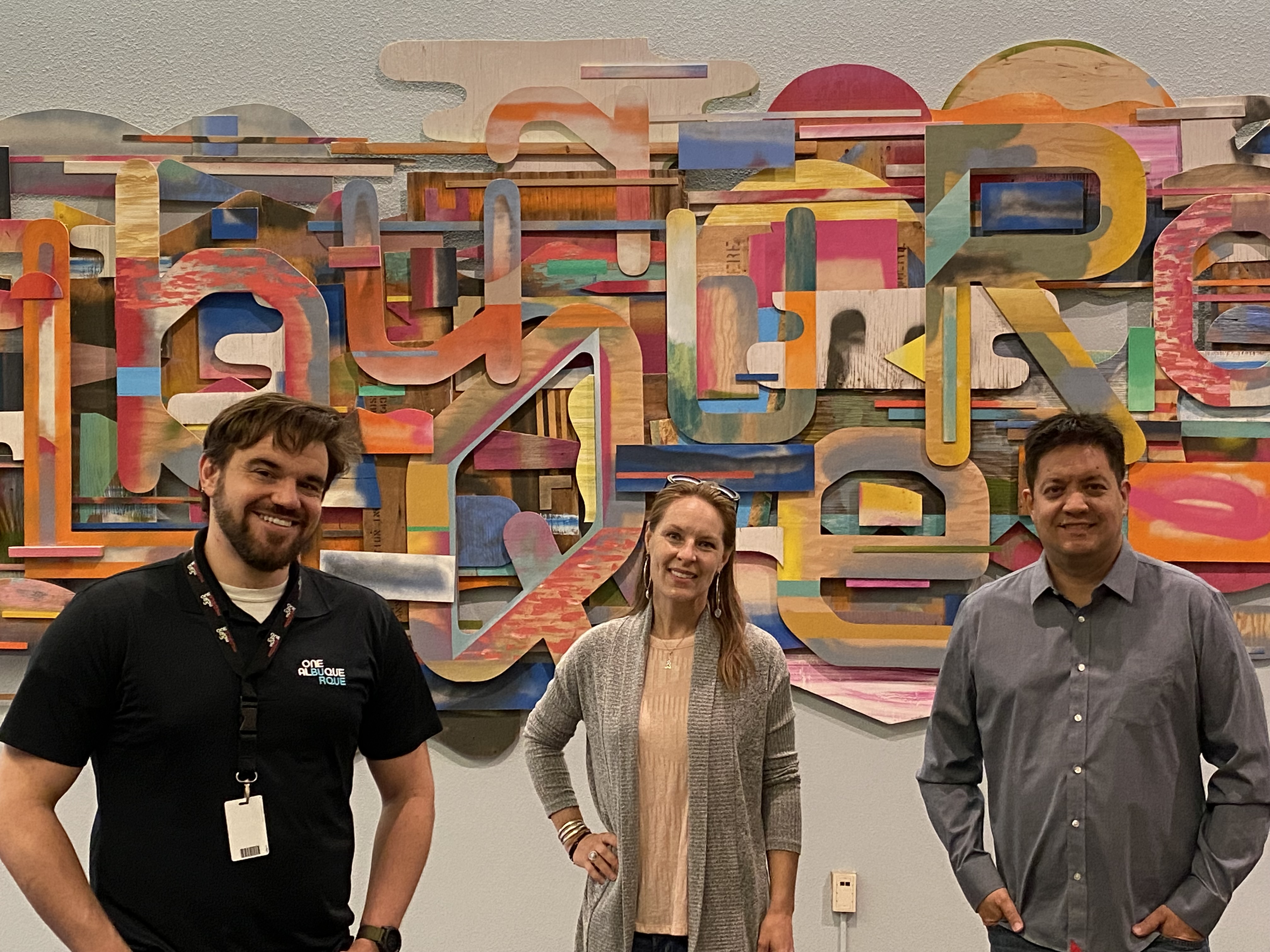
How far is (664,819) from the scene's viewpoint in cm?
179

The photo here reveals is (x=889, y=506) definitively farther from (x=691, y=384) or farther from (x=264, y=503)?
(x=264, y=503)

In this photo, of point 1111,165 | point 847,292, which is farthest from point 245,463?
point 1111,165

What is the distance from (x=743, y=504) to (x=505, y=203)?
90 cm

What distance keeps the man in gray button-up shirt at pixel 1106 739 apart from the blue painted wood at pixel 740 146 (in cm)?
117

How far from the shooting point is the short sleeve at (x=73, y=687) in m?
1.47

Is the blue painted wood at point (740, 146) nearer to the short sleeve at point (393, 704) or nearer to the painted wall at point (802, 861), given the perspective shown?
the painted wall at point (802, 861)

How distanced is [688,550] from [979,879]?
2.24 feet

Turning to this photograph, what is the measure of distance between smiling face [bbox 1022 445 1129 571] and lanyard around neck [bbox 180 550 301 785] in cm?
113

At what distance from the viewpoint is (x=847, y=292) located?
271cm

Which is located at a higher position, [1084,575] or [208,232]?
[208,232]

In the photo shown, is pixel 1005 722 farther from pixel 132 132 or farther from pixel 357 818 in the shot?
pixel 132 132

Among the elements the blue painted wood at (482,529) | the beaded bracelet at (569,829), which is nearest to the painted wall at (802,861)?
the blue painted wood at (482,529)

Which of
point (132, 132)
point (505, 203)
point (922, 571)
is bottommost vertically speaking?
point (922, 571)

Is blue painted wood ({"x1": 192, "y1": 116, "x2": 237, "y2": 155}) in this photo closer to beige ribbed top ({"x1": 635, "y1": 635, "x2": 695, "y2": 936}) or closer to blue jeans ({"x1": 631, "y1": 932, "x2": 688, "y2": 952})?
beige ribbed top ({"x1": 635, "y1": 635, "x2": 695, "y2": 936})
